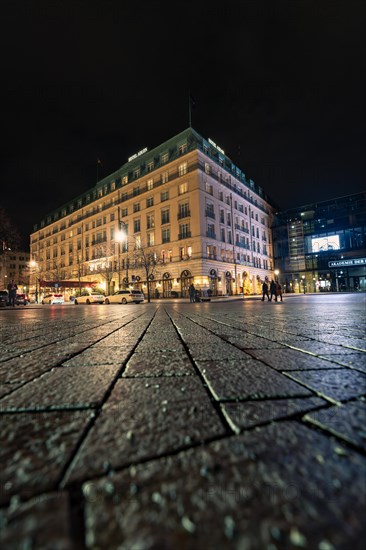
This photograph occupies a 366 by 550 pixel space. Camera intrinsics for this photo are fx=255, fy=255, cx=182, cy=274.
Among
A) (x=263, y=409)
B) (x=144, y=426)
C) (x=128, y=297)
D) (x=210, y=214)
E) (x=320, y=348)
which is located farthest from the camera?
(x=210, y=214)

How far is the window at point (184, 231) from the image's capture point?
108ft

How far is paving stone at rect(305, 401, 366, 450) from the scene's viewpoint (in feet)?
2.54

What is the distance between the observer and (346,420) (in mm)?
882

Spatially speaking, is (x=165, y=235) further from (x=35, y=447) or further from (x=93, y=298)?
(x=35, y=447)

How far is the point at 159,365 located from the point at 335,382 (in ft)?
3.48

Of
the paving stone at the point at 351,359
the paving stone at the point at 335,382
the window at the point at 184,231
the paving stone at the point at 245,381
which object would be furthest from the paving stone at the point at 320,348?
the window at the point at 184,231

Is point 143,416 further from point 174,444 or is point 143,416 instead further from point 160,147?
point 160,147

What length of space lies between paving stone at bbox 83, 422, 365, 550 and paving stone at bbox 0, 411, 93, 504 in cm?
13

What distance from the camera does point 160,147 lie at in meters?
37.3

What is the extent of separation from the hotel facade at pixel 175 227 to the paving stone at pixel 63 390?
2326 centimetres

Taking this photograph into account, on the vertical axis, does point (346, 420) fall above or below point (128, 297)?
below

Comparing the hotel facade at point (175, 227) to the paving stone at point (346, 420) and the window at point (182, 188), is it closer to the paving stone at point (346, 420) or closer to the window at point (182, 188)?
the window at point (182, 188)

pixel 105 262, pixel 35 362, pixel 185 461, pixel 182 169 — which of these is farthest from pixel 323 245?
pixel 185 461

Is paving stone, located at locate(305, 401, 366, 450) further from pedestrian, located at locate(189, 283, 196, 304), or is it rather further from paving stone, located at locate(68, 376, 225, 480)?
pedestrian, located at locate(189, 283, 196, 304)
